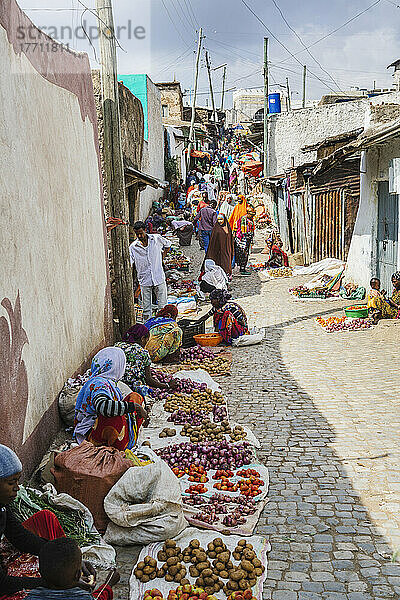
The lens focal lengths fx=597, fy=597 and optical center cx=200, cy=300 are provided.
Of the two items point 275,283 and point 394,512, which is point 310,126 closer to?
point 275,283

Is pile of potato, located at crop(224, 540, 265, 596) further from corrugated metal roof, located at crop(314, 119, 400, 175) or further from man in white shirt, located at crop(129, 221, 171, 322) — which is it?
corrugated metal roof, located at crop(314, 119, 400, 175)

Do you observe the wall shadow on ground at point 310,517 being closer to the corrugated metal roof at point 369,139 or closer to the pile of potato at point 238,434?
the pile of potato at point 238,434

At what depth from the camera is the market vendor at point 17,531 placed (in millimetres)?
2943

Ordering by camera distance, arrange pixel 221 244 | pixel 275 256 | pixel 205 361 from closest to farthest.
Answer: pixel 205 361, pixel 221 244, pixel 275 256

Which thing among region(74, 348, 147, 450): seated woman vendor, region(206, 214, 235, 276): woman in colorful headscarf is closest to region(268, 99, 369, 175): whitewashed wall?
region(206, 214, 235, 276): woman in colorful headscarf

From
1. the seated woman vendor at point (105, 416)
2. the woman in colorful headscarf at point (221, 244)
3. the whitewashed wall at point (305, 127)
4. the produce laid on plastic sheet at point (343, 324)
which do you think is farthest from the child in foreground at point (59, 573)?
the whitewashed wall at point (305, 127)

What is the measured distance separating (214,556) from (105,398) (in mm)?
1535

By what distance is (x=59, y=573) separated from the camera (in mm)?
2723

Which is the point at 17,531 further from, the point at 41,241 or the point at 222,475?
the point at 41,241

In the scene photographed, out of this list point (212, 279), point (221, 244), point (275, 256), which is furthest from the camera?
point (275, 256)

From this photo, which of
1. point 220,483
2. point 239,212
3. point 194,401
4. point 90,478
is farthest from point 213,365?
point 239,212

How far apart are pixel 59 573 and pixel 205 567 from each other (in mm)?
1213

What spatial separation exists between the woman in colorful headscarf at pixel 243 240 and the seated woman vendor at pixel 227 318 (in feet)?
26.4

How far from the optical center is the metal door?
11.5 m
